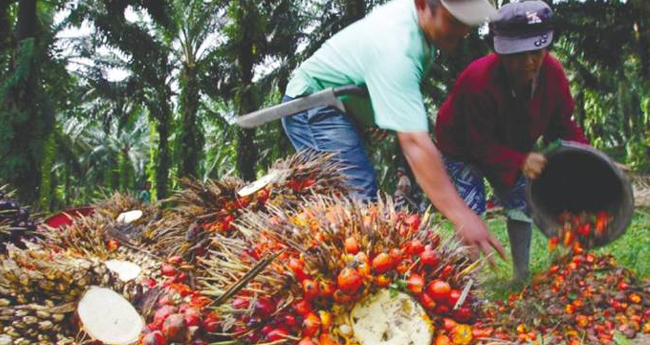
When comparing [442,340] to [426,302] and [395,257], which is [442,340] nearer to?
[426,302]

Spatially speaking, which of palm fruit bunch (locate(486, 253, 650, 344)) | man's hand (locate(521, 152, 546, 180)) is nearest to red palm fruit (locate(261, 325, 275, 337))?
palm fruit bunch (locate(486, 253, 650, 344))

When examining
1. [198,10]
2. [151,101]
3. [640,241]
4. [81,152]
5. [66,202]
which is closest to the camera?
[640,241]

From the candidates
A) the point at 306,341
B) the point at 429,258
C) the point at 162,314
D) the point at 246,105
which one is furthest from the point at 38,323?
the point at 246,105

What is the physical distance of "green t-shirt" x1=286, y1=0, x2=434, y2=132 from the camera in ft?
9.21

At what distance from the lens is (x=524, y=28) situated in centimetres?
381

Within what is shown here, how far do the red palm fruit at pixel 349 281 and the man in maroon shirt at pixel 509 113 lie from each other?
2041 mm

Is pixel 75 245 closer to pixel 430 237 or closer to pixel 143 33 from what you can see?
pixel 430 237

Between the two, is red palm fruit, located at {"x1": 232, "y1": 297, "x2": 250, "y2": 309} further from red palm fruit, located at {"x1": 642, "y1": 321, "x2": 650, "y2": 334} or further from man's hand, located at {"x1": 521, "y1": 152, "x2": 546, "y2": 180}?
red palm fruit, located at {"x1": 642, "y1": 321, "x2": 650, "y2": 334}

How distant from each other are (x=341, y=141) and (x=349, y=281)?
1.60 meters

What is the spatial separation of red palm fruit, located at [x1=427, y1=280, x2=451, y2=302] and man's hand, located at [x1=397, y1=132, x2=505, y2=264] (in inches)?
15.2

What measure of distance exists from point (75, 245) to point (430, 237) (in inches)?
93.0

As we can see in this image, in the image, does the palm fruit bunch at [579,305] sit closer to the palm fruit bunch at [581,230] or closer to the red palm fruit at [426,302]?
the palm fruit bunch at [581,230]

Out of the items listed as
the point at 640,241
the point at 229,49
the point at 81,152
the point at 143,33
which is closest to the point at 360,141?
the point at 640,241

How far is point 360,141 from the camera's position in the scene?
12.3 feet
